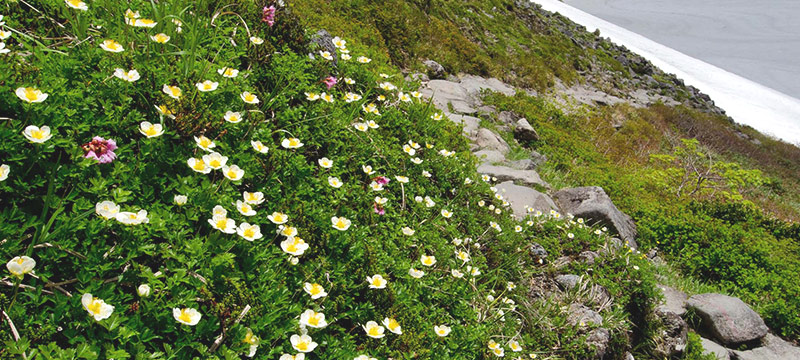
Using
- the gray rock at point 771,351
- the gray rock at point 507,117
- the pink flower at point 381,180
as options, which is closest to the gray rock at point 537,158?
the gray rock at point 507,117

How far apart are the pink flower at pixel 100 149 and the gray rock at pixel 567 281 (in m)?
4.40

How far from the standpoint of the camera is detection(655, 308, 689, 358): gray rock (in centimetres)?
484

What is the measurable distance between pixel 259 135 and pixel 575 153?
9.12 m

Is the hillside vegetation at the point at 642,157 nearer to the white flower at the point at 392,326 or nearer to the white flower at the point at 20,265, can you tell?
the white flower at the point at 392,326

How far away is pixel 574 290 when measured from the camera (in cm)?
468

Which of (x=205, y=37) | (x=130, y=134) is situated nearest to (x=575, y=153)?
(x=205, y=37)

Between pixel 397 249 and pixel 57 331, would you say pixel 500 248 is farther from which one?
pixel 57 331

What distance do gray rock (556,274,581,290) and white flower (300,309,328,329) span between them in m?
3.45

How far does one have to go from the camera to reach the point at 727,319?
227 inches

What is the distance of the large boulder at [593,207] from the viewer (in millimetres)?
6482

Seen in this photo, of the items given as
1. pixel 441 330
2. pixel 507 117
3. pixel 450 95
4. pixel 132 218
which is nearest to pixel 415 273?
pixel 441 330

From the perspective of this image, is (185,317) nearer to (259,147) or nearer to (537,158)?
(259,147)

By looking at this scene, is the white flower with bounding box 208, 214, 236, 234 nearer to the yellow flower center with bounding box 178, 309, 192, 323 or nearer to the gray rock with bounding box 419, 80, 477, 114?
the yellow flower center with bounding box 178, 309, 192, 323

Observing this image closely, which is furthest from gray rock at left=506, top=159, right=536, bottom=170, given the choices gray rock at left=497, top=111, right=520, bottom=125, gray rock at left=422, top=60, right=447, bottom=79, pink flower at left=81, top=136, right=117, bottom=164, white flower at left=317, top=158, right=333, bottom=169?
pink flower at left=81, top=136, right=117, bottom=164
